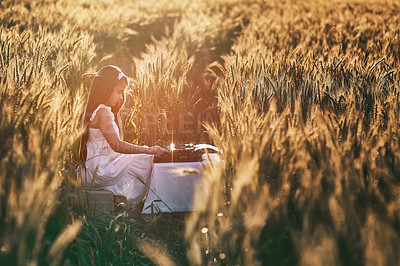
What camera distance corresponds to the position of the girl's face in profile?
3.24 metres

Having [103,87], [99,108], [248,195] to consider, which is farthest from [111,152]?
[248,195]

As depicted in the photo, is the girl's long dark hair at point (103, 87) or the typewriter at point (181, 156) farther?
the typewriter at point (181, 156)

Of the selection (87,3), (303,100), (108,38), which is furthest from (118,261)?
(87,3)

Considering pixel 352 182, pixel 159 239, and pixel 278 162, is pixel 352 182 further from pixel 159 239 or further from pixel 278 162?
pixel 159 239

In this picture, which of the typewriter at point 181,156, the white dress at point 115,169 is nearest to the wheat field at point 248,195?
the white dress at point 115,169

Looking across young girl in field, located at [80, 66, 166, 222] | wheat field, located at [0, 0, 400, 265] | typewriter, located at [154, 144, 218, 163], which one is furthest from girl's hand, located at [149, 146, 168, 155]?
wheat field, located at [0, 0, 400, 265]

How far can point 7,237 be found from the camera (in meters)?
1.64

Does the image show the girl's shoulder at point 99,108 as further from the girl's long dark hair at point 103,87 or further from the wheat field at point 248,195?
the wheat field at point 248,195

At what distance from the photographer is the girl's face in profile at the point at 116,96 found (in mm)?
3240

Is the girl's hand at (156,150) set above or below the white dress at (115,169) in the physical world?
above

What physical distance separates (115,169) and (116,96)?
486 mm

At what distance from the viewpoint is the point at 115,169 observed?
123 inches

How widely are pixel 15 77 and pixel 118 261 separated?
1002 mm

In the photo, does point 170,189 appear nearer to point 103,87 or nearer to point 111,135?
point 111,135
